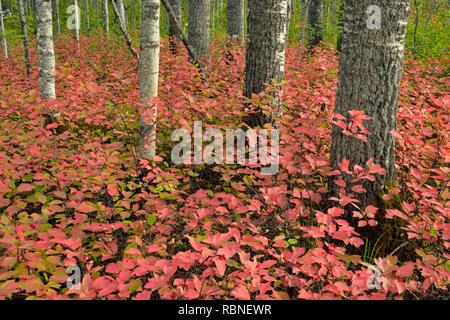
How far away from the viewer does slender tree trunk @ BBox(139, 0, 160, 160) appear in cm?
351

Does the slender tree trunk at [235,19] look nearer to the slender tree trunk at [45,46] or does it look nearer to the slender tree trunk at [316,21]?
the slender tree trunk at [316,21]

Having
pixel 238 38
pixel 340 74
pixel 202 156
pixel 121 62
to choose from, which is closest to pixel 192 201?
pixel 202 156

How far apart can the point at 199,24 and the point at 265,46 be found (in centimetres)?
460

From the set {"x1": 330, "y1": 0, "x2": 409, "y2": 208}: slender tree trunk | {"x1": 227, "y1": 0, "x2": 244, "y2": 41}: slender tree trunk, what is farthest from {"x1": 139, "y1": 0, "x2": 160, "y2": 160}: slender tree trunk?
{"x1": 227, "y1": 0, "x2": 244, "y2": 41}: slender tree trunk

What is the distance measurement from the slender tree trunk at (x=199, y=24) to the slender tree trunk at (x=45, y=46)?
12.1ft

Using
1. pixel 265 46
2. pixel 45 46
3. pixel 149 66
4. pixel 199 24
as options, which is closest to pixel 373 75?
pixel 265 46

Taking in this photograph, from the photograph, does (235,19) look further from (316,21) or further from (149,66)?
(149,66)

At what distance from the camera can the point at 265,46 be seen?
3.93m

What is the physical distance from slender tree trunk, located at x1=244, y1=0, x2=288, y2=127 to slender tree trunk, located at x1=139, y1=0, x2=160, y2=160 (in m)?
1.22

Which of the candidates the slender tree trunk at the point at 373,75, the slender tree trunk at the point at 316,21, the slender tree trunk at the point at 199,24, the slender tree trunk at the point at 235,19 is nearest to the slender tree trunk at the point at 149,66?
the slender tree trunk at the point at 373,75

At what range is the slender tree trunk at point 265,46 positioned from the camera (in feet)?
12.6

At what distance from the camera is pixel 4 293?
178 centimetres

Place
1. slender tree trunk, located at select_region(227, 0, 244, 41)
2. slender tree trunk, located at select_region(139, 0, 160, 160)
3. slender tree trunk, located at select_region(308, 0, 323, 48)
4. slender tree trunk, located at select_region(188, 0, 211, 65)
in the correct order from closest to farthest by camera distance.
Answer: slender tree trunk, located at select_region(139, 0, 160, 160) → slender tree trunk, located at select_region(188, 0, 211, 65) → slender tree trunk, located at select_region(227, 0, 244, 41) → slender tree trunk, located at select_region(308, 0, 323, 48)

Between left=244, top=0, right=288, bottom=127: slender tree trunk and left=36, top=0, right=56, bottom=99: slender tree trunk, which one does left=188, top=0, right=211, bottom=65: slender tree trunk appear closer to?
left=36, top=0, right=56, bottom=99: slender tree trunk
